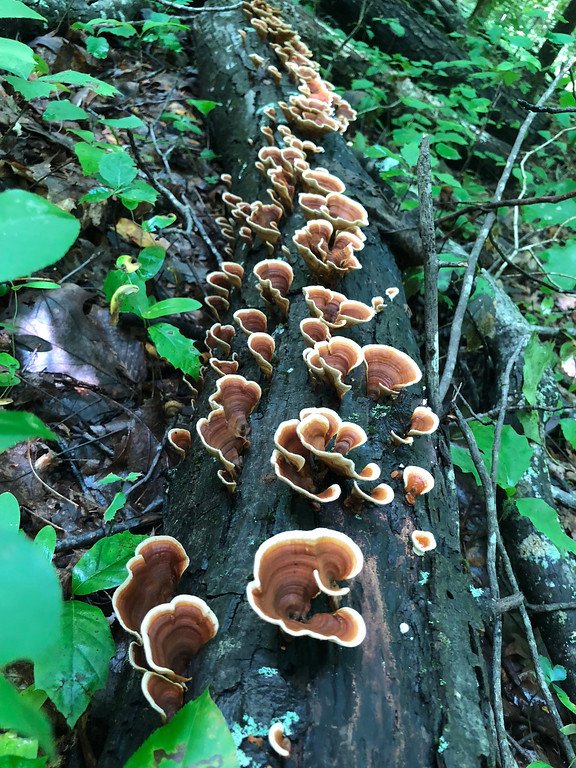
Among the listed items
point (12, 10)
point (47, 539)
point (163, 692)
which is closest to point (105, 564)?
point (47, 539)

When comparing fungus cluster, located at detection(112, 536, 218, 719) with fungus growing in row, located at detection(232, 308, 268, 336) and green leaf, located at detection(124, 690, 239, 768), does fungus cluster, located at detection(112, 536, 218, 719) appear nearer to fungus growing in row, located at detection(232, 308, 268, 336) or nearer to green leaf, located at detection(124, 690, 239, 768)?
green leaf, located at detection(124, 690, 239, 768)

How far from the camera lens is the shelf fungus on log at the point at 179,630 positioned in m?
2.17

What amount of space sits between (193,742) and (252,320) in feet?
10.4

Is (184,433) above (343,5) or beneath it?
beneath

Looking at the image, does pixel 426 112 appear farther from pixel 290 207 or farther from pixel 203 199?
pixel 290 207

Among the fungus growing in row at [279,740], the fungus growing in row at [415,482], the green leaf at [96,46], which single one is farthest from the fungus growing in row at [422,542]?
the green leaf at [96,46]

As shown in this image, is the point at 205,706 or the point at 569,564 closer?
the point at 205,706

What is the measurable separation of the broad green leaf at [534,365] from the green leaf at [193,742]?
4484mm

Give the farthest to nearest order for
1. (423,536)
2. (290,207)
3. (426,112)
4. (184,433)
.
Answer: (426,112) → (290,207) → (184,433) → (423,536)

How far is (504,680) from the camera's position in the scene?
4129 millimetres

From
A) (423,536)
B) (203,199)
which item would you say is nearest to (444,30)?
(203,199)

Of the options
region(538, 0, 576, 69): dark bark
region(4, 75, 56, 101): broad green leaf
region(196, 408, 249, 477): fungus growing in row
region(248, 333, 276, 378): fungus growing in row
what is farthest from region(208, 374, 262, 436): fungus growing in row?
region(538, 0, 576, 69): dark bark

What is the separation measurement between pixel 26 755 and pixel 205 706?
3.56 ft

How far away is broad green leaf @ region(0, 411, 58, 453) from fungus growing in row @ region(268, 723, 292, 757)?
1457mm
